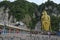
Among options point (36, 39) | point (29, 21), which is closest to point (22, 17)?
point (29, 21)

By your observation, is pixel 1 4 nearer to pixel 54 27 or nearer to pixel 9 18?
pixel 9 18

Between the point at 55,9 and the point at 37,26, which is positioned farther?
the point at 55,9

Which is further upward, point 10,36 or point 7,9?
point 7,9

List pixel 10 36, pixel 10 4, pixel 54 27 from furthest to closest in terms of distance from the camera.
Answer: pixel 10 4 < pixel 54 27 < pixel 10 36

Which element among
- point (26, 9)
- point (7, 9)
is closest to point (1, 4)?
point (7, 9)

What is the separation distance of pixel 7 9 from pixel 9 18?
151 cm

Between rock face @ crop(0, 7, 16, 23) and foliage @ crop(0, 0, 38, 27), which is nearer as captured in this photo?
foliage @ crop(0, 0, 38, 27)

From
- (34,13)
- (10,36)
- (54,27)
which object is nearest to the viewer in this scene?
(10,36)

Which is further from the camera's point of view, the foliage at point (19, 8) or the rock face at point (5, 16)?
the rock face at point (5, 16)

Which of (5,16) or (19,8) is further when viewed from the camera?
(5,16)

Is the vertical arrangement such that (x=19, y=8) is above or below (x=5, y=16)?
above

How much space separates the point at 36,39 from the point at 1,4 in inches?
878

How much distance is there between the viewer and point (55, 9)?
41500 millimetres

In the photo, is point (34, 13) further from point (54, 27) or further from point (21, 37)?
point (21, 37)
